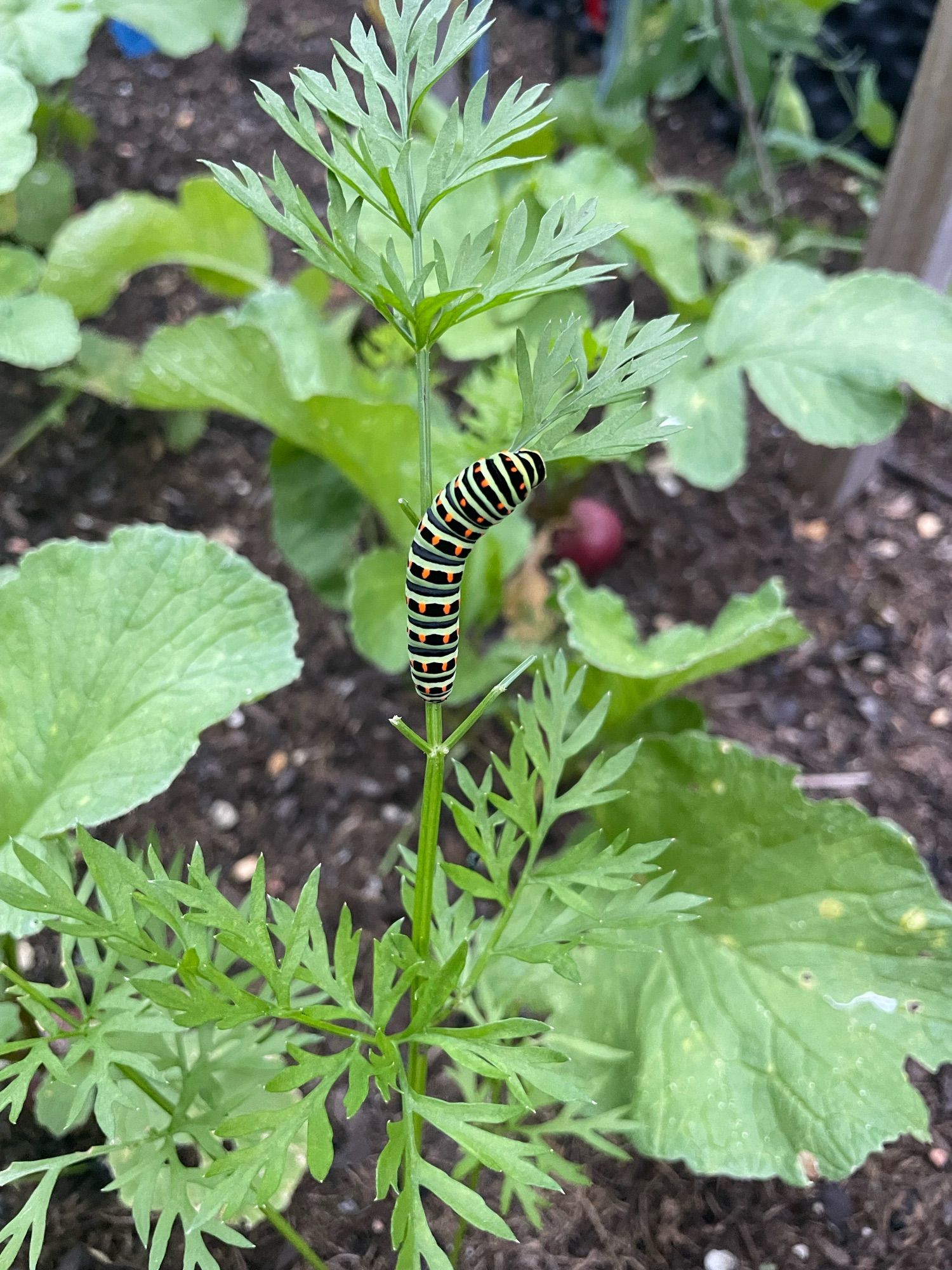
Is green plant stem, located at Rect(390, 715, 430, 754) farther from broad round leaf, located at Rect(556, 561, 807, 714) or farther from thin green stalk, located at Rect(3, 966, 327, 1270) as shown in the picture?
broad round leaf, located at Rect(556, 561, 807, 714)

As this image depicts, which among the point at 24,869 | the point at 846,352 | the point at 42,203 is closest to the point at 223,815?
the point at 24,869

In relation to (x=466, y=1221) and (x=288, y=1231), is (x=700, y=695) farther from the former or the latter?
(x=288, y=1231)

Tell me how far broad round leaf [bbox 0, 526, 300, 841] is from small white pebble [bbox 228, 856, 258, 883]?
49 centimetres

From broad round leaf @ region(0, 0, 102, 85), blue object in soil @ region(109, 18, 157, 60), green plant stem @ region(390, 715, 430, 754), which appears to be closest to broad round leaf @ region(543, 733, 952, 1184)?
green plant stem @ region(390, 715, 430, 754)

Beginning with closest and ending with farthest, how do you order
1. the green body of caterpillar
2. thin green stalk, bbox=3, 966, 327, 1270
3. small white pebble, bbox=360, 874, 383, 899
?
the green body of caterpillar, thin green stalk, bbox=3, 966, 327, 1270, small white pebble, bbox=360, 874, 383, 899

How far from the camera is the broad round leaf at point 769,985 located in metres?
1.02

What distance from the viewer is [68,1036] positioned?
76cm

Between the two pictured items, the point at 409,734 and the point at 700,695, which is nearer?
the point at 409,734

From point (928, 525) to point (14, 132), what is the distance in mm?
1770

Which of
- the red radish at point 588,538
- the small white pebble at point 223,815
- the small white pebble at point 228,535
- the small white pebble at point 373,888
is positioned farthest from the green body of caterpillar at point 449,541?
the small white pebble at point 228,535

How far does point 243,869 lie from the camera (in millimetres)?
1464

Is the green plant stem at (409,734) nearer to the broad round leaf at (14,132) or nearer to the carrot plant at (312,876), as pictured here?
the carrot plant at (312,876)

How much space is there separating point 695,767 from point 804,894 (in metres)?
0.20

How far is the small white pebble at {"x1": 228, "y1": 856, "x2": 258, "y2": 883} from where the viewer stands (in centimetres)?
146
